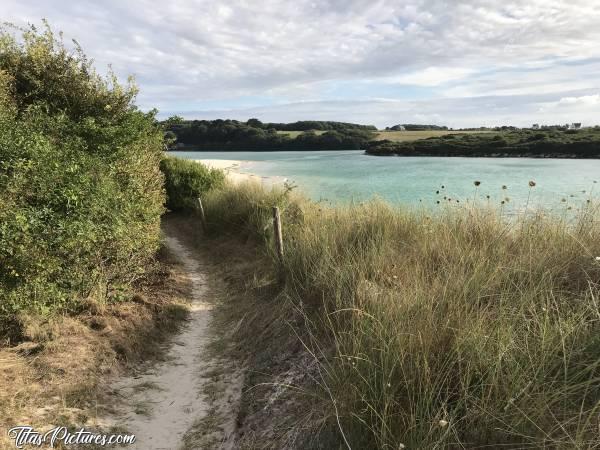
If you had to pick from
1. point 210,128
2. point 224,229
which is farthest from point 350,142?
point 224,229

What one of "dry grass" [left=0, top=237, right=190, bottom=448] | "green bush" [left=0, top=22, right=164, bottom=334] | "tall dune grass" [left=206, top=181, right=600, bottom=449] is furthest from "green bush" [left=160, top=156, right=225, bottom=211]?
"tall dune grass" [left=206, top=181, right=600, bottom=449]

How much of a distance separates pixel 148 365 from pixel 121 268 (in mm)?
1862

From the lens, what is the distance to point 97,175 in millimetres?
6336

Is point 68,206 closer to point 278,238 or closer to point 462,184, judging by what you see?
point 278,238

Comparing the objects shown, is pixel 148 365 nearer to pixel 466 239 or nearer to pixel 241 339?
pixel 241 339

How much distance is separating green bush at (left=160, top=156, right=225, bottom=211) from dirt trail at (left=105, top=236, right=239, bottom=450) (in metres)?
11.2

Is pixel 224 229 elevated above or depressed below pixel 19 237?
below

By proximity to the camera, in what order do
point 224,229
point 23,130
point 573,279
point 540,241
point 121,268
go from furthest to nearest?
1. point 224,229
2. point 121,268
3. point 23,130
4. point 540,241
5. point 573,279

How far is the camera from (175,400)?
493cm

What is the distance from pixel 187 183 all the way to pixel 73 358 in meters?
13.4

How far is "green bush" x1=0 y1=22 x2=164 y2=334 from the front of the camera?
469 cm

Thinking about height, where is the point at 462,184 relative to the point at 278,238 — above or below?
below

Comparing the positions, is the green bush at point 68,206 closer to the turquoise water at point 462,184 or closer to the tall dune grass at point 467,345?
the tall dune grass at point 467,345

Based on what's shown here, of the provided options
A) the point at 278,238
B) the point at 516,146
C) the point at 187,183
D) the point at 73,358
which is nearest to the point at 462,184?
the point at 187,183
